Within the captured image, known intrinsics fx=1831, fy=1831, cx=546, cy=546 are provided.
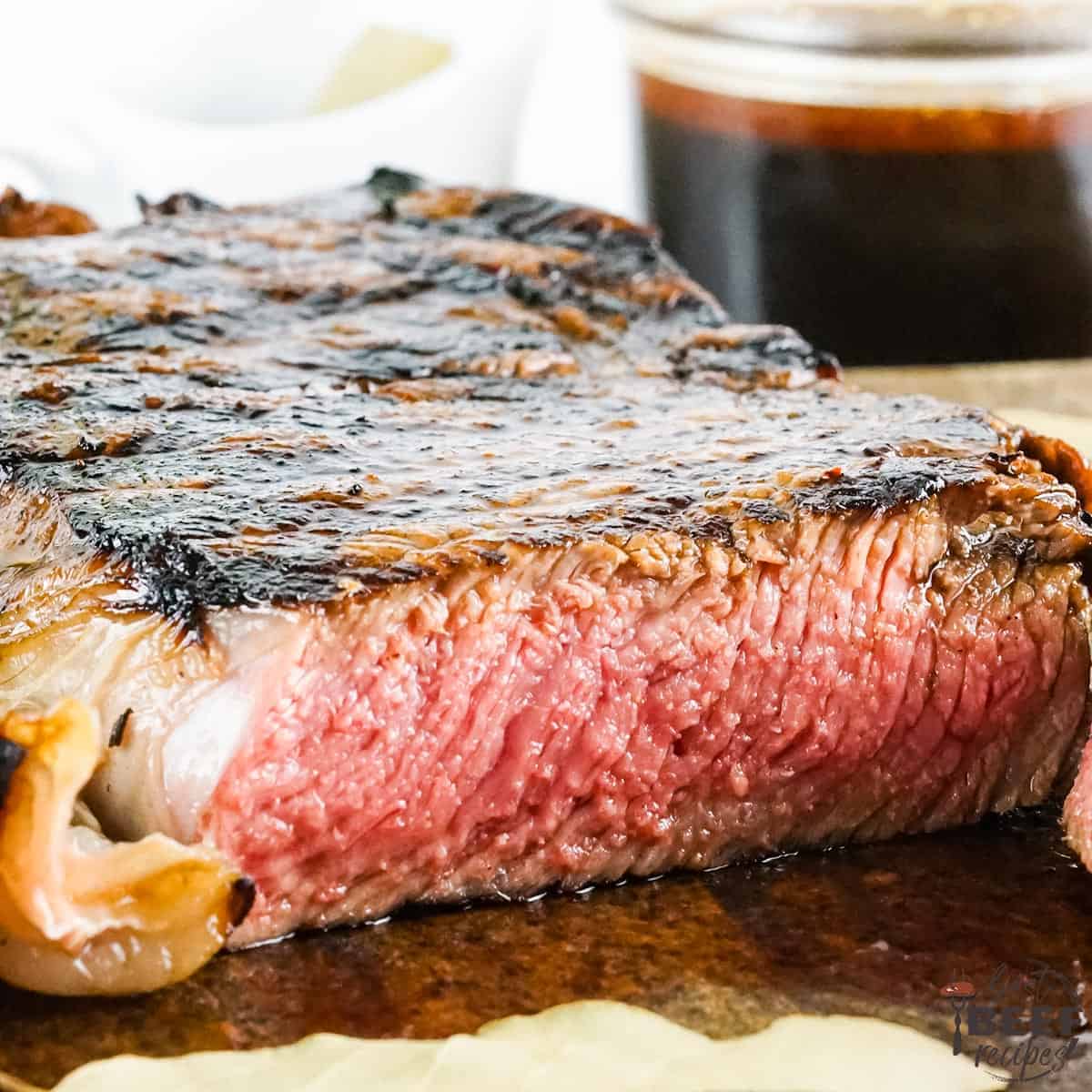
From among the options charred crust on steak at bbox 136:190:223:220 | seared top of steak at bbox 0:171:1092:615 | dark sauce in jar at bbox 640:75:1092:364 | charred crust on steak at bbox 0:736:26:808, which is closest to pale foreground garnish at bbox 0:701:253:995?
charred crust on steak at bbox 0:736:26:808

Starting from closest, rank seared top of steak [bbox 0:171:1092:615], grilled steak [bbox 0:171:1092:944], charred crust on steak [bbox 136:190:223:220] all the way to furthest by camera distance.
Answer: grilled steak [bbox 0:171:1092:944], seared top of steak [bbox 0:171:1092:615], charred crust on steak [bbox 136:190:223:220]

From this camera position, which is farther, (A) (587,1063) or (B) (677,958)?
(B) (677,958)

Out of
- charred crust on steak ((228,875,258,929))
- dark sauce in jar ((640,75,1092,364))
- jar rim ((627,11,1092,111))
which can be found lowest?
dark sauce in jar ((640,75,1092,364))

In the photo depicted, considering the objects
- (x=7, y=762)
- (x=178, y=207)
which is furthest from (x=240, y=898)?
(x=178, y=207)

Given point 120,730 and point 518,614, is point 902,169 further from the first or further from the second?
point 120,730

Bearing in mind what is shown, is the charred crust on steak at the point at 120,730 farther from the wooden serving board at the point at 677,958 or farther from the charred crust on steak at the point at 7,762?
the wooden serving board at the point at 677,958

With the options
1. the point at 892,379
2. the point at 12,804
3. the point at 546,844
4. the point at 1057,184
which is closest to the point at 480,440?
the point at 546,844

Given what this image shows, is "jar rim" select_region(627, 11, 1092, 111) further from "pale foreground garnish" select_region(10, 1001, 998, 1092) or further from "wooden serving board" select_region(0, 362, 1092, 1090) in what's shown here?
"pale foreground garnish" select_region(10, 1001, 998, 1092)
